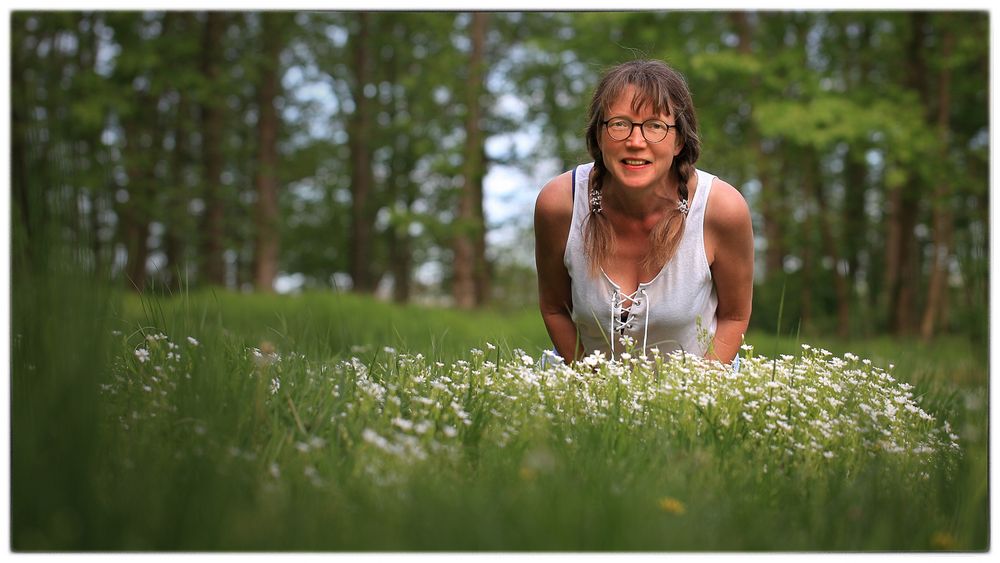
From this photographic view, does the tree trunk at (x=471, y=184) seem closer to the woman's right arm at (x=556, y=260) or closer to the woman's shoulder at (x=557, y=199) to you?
the woman's right arm at (x=556, y=260)

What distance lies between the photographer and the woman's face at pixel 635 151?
298cm

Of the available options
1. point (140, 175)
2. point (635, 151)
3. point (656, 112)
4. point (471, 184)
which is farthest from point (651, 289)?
point (140, 175)

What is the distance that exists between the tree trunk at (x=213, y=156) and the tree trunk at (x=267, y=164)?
0.76 m

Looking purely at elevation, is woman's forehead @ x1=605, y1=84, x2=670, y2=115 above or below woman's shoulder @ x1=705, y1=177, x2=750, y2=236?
above

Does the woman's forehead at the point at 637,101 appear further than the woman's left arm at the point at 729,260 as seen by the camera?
No

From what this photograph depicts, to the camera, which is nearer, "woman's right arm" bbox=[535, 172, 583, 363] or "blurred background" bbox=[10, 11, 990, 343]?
"woman's right arm" bbox=[535, 172, 583, 363]

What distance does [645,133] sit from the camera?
2.98 m

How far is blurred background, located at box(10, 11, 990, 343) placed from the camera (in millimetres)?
10930

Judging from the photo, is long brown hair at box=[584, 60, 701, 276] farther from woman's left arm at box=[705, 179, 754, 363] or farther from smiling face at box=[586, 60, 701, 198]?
woman's left arm at box=[705, 179, 754, 363]

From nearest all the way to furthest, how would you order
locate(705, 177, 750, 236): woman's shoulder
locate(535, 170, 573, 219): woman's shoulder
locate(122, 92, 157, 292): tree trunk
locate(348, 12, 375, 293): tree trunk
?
locate(705, 177, 750, 236): woman's shoulder
locate(535, 170, 573, 219): woman's shoulder
locate(122, 92, 157, 292): tree trunk
locate(348, 12, 375, 293): tree trunk

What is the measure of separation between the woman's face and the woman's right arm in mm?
391

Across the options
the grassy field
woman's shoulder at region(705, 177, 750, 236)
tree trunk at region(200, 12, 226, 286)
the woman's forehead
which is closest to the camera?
the grassy field

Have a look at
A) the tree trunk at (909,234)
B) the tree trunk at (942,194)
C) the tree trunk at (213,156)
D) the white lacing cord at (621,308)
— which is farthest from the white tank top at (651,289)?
the tree trunk at (213,156)

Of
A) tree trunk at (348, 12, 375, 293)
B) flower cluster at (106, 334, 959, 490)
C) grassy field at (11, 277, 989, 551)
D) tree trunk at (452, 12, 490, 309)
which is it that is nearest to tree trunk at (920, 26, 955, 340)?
tree trunk at (452, 12, 490, 309)
